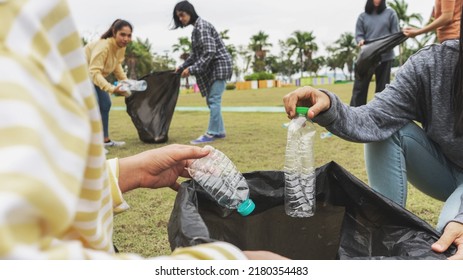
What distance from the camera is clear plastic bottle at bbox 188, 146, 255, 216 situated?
131 centimetres

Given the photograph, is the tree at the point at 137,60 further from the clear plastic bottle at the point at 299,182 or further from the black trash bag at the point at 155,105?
the clear plastic bottle at the point at 299,182

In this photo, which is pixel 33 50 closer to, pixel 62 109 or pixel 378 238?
pixel 62 109

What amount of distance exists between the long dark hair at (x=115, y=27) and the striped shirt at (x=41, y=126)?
4146 mm

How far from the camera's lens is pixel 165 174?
134cm

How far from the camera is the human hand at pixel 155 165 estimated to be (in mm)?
1254

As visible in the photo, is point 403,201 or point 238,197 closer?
point 238,197

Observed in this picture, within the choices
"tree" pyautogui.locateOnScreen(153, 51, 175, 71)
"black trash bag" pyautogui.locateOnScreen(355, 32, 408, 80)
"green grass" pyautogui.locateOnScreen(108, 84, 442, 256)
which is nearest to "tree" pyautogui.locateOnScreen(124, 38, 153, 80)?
"tree" pyautogui.locateOnScreen(153, 51, 175, 71)

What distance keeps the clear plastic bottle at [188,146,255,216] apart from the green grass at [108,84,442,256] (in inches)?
25.7

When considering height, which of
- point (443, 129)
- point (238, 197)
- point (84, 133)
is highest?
point (84, 133)

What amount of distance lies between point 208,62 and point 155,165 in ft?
11.8

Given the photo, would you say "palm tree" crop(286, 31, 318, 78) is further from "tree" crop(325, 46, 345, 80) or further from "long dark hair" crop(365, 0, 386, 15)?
"long dark hair" crop(365, 0, 386, 15)

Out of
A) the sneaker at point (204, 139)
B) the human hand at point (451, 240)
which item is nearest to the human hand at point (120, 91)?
the sneaker at point (204, 139)

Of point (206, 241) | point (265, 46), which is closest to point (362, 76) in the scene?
point (206, 241)
